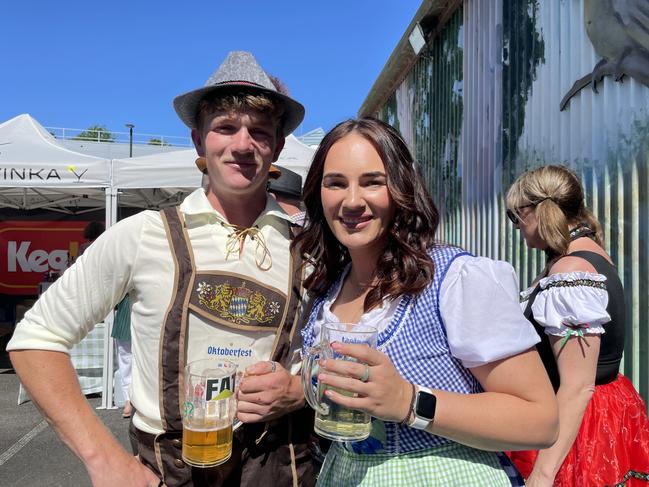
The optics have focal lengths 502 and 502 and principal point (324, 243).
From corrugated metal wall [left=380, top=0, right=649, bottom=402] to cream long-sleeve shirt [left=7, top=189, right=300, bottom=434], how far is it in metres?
1.93

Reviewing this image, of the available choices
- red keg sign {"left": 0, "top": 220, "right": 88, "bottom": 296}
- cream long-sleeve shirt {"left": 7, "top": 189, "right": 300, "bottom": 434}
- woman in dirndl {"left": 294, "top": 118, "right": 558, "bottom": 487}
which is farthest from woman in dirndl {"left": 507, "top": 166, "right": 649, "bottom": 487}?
red keg sign {"left": 0, "top": 220, "right": 88, "bottom": 296}

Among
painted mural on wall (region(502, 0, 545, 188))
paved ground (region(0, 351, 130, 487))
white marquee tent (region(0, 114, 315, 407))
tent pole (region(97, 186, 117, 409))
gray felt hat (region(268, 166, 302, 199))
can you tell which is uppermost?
painted mural on wall (region(502, 0, 545, 188))

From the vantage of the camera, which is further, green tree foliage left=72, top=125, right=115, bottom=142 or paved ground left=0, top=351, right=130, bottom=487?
green tree foliage left=72, top=125, right=115, bottom=142

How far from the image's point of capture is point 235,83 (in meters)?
1.58

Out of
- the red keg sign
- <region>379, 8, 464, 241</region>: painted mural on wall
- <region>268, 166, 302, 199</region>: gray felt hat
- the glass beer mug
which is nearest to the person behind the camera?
the glass beer mug

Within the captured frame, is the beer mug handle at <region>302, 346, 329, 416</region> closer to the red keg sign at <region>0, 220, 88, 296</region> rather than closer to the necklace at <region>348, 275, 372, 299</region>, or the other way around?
the necklace at <region>348, 275, 372, 299</region>

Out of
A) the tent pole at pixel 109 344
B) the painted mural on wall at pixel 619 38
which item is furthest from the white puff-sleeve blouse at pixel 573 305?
the tent pole at pixel 109 344

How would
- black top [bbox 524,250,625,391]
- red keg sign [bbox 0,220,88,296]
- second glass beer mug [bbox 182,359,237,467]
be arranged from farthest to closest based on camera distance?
red keg sign [bbox 0,220,88,296], black top [bbox 524,250,625,391], second glass beer mug [bbox 182,359,237,467]

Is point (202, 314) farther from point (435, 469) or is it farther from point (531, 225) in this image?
point (531, 225)

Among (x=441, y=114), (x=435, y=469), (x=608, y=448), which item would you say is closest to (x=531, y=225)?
(x=608, y=448)

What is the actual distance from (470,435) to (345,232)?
62cm

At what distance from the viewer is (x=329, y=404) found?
1092mm

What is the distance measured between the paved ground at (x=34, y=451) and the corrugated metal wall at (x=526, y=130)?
151 inches

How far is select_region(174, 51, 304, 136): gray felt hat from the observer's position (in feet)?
5.23
